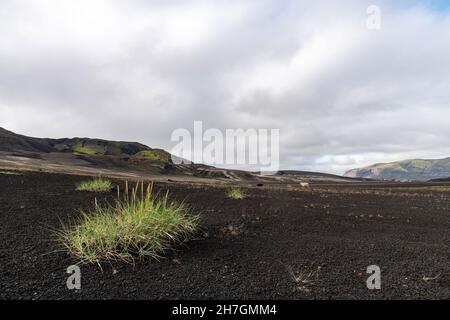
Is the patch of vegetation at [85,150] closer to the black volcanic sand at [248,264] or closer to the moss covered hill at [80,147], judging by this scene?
the moss covered hill at [80,147]

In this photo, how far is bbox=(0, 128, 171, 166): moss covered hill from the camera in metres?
92.4

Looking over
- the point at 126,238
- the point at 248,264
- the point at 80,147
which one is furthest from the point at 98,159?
the point at 248,264

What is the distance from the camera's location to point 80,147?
112m

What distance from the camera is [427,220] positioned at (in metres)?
10.1

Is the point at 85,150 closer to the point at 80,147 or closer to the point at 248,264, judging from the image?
the point at 80,147

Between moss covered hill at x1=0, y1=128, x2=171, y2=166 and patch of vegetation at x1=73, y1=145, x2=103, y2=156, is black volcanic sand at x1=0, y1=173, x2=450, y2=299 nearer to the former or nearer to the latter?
moss covered hill at x1=0, y1=128, x2=171, y2=166

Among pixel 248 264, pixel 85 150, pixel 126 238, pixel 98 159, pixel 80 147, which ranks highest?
pixel 80 147

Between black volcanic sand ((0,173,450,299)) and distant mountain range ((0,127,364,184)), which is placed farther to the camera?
distant mountain range ((0,127,364,184))

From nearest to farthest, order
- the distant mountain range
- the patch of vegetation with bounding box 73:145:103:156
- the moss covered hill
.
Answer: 1. the distant mountain range
2. the moss covered hill
3. the patch of vegetation with bounding box 73:145:103:156

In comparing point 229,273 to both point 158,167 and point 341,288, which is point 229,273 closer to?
point 341,288

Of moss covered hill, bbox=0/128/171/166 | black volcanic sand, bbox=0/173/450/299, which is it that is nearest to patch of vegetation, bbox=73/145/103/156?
moss covered hill, bbox=0/128/171/166
